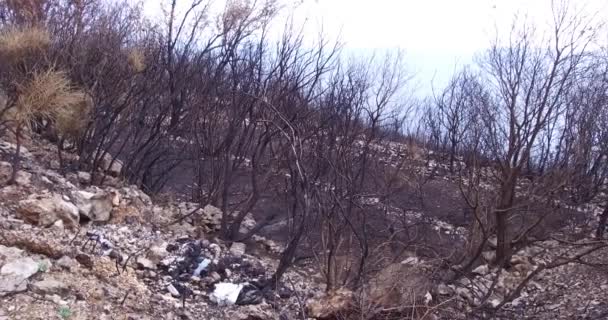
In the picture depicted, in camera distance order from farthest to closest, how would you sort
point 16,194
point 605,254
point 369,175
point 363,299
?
1. point 369,175
2. point 605,254
3. point 16,194
4. point 363,299

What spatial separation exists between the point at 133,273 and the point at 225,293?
2.71ft

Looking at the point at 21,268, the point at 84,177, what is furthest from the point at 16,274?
the point at 84,177

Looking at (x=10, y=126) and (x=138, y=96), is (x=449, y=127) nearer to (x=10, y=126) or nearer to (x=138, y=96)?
(x=138, y=96)

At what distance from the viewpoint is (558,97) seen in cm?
1130

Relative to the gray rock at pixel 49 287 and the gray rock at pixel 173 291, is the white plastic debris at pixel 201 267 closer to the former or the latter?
the gray rock at pixel 173 291

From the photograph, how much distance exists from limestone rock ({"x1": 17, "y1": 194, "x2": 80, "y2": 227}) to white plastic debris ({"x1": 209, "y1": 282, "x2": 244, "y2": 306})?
1565mm

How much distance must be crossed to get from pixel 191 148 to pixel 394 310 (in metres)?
7.20

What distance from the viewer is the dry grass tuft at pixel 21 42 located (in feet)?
23.9

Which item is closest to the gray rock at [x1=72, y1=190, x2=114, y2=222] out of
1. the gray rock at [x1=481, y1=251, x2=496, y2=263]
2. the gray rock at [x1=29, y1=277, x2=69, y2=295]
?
the gray rock at [x1=29, y1=277, x2=69, y2=295]

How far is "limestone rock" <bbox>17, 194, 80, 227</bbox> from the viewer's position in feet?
17.7

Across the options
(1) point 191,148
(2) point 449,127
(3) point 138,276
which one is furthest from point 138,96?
(2) point 449,127

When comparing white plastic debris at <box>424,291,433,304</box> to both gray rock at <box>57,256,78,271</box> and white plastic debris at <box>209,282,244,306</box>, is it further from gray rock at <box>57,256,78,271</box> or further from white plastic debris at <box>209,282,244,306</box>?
gray rock at <box>57,256,78,271</box>

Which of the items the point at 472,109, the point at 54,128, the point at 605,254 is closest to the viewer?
the point at 54,128

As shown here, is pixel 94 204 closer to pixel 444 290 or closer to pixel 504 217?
pixel 444 290
